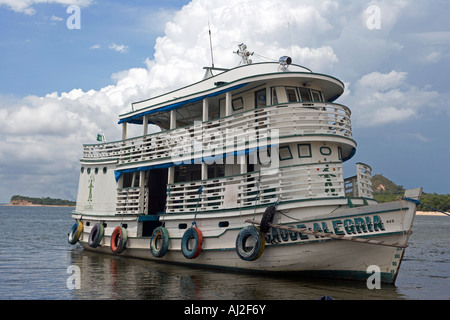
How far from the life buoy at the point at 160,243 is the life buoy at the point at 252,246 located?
11.6 feet

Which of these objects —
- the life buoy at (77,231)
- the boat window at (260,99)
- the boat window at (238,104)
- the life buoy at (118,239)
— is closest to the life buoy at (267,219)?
the boat window at (260,99)

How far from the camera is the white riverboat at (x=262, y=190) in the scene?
35.9 feet

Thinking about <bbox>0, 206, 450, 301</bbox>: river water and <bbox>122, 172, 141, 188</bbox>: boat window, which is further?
<bbox>122, 172, 141, 188</bbox>: boat window

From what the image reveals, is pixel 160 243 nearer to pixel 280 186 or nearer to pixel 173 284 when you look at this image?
pixel 173 284

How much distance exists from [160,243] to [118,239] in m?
2.65

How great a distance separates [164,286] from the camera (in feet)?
38.1

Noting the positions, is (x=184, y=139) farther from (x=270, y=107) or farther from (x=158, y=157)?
(x=270, y=107)

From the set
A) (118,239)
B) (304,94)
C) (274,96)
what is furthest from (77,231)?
(304,94)

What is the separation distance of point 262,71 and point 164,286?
7712 millimetres

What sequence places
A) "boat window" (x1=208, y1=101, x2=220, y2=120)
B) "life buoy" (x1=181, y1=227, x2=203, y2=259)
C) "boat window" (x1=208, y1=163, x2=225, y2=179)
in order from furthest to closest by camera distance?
1. "boat window" (x1=208, y1=101, x2=220, y2=120)
2. "boat window" (x1=208, y1=163, x2=225, y2=179)
3. "life buoy" (x1=181, y1=227, x2=203, y2=259)

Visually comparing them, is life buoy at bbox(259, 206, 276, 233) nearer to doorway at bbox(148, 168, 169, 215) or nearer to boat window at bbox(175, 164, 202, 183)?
boat window at bbox(175, 164, 202, 183)

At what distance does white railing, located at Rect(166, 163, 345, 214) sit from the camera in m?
11.7

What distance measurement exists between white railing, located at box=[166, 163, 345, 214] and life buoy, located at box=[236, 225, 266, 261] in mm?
855

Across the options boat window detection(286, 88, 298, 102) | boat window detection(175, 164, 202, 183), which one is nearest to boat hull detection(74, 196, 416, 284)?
boat window detection(286, 88, 298, 102)
